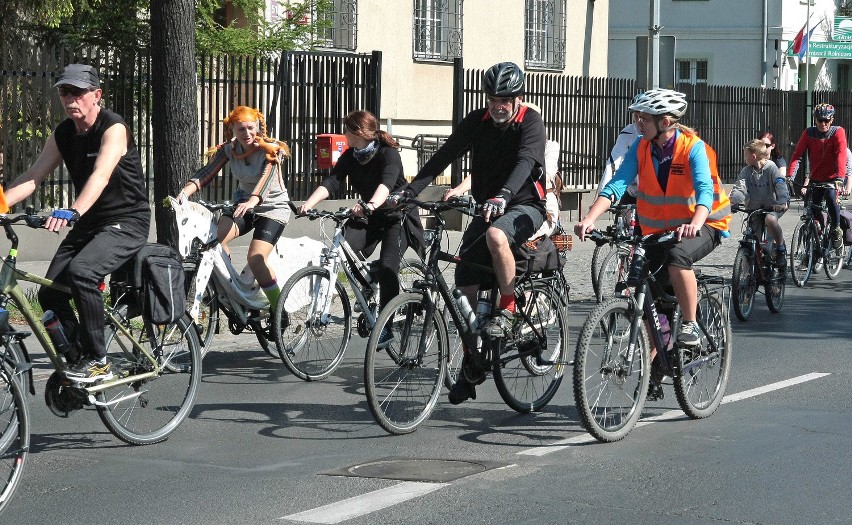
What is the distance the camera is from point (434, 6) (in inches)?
1029

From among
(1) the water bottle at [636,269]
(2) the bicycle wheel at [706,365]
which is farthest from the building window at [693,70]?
(1) the water bottle at [636,269]

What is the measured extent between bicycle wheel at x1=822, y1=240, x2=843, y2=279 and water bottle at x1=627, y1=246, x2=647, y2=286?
27.9 feet

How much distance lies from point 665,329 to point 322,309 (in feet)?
8.02

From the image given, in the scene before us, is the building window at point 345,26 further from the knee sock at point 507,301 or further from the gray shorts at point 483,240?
the knee sock at point 507,301

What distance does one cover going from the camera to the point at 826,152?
15.3 metres

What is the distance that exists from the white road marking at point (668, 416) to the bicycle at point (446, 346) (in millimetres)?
617

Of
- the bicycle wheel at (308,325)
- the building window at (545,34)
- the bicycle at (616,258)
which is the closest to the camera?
the bicycle wheel at (308,325)

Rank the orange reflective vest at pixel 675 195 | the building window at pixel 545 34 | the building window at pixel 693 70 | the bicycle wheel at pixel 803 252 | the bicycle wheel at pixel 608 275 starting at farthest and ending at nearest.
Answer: the building window at pixel 693 70 → the building window at pixel 545 34 → the bicycle wheel at pixel 803 252 → the bicycle wheel at pixel 608 275 → the orange reflective vest at pixel 675 195

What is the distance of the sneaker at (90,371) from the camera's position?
653 cm

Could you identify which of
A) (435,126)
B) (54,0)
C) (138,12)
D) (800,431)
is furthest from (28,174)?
(435,126)

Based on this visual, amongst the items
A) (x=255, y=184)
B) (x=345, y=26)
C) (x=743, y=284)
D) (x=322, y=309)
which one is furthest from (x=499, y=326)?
(x=345, y=26)

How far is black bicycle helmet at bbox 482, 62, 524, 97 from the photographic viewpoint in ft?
25.0

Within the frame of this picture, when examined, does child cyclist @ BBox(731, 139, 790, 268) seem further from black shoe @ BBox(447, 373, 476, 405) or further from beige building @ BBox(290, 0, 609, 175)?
beige building @ BBox(290, 0, 609, 175)

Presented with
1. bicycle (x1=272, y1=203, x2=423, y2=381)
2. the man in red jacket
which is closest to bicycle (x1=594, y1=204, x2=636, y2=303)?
the man in red jacket
